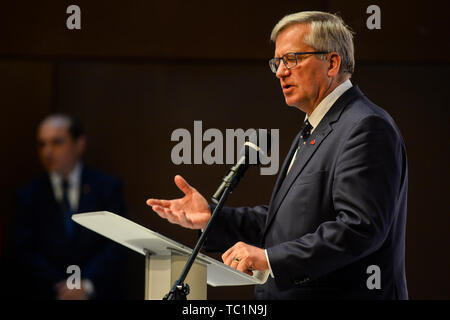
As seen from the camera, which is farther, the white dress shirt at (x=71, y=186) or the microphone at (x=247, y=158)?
the white dress shirt at (x=71, y=186)

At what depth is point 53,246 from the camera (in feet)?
11.0

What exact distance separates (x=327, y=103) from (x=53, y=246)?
198 centimetres

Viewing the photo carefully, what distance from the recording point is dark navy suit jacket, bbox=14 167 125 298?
335 cm

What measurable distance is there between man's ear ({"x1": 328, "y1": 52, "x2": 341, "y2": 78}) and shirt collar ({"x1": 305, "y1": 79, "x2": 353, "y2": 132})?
0.05m

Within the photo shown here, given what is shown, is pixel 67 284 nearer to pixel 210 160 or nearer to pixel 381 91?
pixel 210 160

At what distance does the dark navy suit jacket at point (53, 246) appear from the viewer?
3350 mm

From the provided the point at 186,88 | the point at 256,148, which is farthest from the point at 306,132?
the point at 186,88

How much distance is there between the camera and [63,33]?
11.7 ft

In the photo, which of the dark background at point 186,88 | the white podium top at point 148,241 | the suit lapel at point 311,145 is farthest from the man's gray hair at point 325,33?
the dark background at point 186,88

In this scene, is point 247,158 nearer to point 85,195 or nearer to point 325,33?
point 325,33

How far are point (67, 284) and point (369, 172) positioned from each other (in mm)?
2126

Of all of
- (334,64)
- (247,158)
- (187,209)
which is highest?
(334,64)

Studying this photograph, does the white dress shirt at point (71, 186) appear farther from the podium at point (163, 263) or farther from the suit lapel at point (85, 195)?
the podium at point (163, 263)

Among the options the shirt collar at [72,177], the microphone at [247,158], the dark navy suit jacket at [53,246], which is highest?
the microphone at [247,158]
